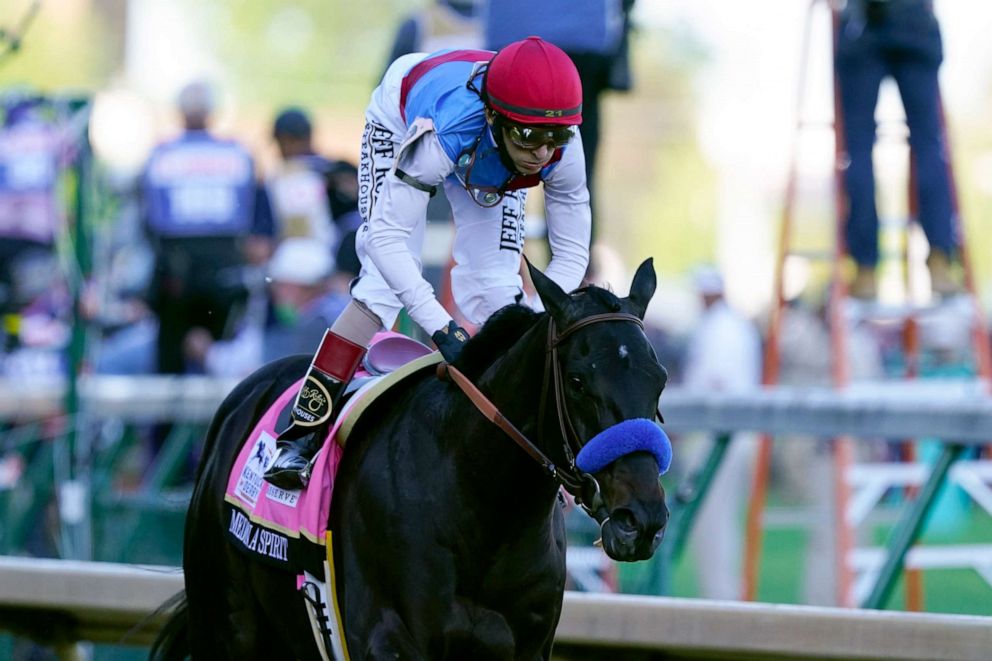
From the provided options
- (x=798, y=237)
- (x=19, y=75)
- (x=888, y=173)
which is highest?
(x=888, y=173)

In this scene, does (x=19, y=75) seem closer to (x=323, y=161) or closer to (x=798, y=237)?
(x=798, y=237)

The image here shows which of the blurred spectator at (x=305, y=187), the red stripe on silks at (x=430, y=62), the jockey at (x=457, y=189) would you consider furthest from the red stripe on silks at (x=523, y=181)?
the blurred spectator at (x=305, y=187)

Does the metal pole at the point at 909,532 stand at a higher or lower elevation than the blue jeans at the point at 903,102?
lower

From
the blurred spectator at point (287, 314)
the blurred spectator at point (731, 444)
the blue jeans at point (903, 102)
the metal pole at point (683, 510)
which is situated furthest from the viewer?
the blurred spectator at point (731, 444)

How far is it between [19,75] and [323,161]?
1337cm

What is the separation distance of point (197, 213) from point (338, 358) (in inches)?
215

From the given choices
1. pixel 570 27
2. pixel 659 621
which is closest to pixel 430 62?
pixel 570 27

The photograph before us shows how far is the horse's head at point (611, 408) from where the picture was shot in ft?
11.1

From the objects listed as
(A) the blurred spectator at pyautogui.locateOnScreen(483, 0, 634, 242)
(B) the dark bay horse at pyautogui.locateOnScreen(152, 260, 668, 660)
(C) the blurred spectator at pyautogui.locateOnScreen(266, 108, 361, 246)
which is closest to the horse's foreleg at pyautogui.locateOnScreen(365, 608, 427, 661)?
(B) the dark bay horse at pyautogui.locateOnScreen(152, 260, 668, 660)

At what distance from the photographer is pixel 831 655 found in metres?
4.84

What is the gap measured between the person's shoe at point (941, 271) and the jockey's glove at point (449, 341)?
4.13 metres

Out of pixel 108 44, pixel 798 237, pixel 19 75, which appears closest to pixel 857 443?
pixel 108 44

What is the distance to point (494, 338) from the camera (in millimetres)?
4039

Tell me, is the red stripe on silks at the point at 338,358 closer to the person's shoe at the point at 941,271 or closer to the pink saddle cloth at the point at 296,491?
the pink saddle cloth at the point at 296,491
